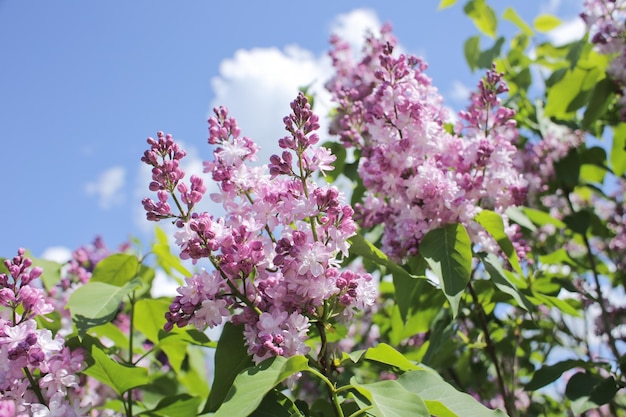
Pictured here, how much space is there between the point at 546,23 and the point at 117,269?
3.11m

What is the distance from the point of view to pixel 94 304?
1849mm

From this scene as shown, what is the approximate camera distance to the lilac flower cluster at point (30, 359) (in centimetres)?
157

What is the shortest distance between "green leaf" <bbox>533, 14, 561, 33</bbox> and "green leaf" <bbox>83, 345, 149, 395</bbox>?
3316mm

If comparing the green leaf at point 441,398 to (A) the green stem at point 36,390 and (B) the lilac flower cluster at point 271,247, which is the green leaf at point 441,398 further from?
(A) the green stem at point 36,390

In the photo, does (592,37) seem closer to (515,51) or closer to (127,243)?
(515,51)

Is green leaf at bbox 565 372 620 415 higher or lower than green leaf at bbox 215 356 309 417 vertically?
higher

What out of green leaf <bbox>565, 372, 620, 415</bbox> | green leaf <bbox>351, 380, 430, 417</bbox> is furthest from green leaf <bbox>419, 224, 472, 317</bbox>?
green leaf <bbox>565, 372, 620, 415</bbox>

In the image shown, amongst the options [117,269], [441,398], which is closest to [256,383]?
[441,398]

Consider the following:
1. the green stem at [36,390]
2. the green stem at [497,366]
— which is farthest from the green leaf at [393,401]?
the green stem at [497,366]

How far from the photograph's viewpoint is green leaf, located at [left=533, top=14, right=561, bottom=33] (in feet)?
12.9

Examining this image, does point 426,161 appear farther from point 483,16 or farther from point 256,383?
point 483,16

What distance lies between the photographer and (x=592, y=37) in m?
3.25

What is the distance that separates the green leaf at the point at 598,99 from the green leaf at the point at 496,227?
4.60ft

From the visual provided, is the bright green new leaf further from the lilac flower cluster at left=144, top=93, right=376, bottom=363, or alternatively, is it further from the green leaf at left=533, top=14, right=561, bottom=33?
the green leaf at left=533, top=14, right=561, bottom=33
